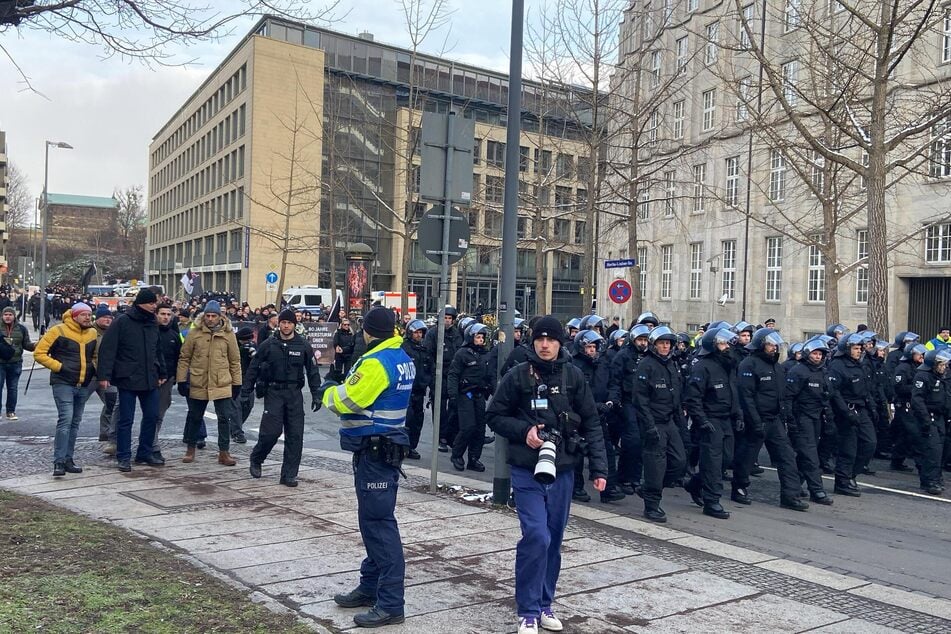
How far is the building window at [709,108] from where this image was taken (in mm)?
37031

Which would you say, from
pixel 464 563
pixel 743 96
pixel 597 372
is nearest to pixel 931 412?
pixel 597 372

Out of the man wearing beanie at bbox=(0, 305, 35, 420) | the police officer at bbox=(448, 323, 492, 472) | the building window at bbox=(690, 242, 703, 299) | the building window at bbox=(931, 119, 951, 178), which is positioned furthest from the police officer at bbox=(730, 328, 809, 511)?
the building window at bbox=(690, 242, 703, 299)

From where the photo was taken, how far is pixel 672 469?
8.37 m

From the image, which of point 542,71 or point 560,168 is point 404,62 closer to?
point 560,168

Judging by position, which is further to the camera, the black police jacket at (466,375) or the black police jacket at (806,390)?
the black police jacket at (466,375)

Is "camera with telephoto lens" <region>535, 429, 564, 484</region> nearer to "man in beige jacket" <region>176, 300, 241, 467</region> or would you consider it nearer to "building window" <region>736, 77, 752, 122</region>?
"man in beige jacket" <region>176, 300, 241, 467</region>

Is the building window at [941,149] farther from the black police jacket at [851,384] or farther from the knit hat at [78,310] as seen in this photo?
the knit hat at [78,310]

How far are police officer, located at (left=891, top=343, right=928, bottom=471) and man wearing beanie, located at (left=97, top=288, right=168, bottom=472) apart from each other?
923 cm

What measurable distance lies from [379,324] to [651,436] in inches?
154

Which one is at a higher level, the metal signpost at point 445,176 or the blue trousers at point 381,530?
the metal signpost at point 445,176

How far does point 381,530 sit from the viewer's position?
4.78 m

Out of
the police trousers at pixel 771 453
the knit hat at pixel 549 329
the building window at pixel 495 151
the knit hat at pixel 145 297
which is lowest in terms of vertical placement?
the police trousers at pixel 771 453

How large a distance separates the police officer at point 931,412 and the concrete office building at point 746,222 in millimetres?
11363

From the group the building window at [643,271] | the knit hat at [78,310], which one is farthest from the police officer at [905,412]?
the building window at [643,271]
